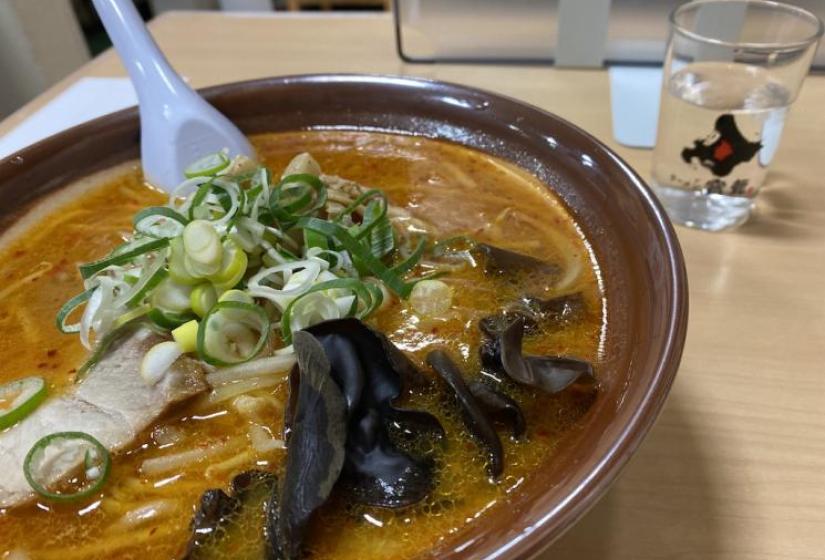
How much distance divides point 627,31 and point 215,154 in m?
1.20

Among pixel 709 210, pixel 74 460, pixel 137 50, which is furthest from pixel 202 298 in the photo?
pixel 709 210

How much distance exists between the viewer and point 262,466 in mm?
796

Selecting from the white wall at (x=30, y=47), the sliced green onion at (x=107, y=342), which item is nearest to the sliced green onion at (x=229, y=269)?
the sliced green onion at (x=107, y=342)

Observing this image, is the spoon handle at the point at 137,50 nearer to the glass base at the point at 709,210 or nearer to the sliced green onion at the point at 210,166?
the sliced green onion at the point at 210,166

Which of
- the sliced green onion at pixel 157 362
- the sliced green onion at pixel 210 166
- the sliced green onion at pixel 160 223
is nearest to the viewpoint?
the sliced green onion at pixel 157 362

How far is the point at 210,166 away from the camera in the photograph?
1.17m

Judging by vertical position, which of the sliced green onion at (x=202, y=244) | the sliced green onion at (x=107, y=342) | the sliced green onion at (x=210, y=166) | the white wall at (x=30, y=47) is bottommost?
the white wall at (x=30, y=47)

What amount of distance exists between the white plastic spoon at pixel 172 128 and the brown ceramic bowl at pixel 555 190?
0.19 feet

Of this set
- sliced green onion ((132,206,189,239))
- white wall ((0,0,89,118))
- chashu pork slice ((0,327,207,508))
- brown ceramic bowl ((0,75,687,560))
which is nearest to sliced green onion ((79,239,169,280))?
sliced green onion ((132,206,189,239))

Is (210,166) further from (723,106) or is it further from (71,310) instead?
(723,106)

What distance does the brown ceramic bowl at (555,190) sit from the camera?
0.65m

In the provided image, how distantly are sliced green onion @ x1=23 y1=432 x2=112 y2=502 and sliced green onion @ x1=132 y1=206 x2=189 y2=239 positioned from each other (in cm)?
31

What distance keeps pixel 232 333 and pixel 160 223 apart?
24cm

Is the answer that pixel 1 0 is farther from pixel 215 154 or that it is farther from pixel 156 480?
pixel 156 480
